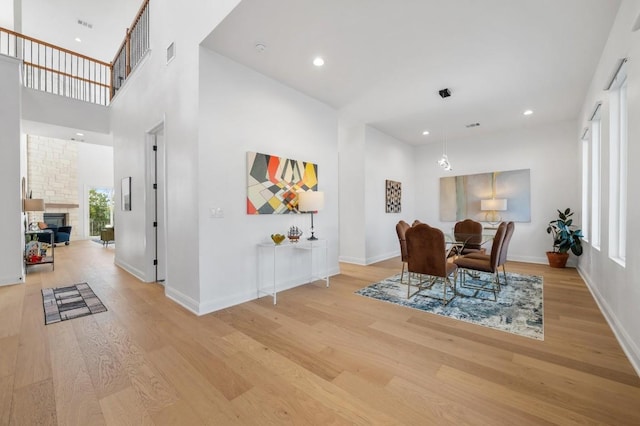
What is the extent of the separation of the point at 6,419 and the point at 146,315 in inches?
58.0

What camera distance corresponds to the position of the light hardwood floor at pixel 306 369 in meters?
1.52

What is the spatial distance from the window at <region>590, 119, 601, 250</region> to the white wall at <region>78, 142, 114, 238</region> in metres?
13.6

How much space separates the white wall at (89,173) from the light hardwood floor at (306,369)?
28.1 ft

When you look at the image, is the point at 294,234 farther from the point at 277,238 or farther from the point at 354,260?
the point at 354,260

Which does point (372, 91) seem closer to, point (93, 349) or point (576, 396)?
point (576, 396)

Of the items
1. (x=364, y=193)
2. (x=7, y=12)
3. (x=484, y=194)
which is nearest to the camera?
(x=7, y=12)

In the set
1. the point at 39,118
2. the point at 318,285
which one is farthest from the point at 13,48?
the point at 318,285

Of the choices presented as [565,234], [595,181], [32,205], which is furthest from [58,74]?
[565,234]

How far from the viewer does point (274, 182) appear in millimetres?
3688

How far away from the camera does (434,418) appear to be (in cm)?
147

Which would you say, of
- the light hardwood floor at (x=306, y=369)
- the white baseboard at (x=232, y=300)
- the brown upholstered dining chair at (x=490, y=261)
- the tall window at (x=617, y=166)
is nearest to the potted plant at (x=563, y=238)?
the light hardwood floor at (x=306, y=369)

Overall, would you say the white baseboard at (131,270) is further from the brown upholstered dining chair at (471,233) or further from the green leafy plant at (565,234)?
the green leafy plant at (565,234)

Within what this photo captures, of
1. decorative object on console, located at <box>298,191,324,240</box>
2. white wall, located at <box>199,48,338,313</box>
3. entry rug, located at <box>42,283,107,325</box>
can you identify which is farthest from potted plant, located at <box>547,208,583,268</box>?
entry rug, located at <box>42,283,107,325</box>

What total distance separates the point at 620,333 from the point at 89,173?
13.8 meters
